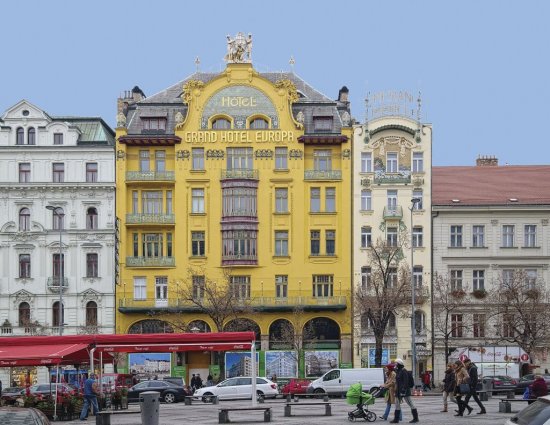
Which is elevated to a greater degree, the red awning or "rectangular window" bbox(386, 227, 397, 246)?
"rectangular window" bbox(386, 227, 397, 246)

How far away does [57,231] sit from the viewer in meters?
78.9

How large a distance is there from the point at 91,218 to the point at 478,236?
2672 cm

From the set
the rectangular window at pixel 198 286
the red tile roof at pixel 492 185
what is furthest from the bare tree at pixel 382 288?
the rectangular window at pixel 198 286

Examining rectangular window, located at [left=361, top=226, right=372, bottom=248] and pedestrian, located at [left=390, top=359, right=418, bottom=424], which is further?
rectangular window, located at [left=361, top=226, right=372, bottom=248]

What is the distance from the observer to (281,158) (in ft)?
262

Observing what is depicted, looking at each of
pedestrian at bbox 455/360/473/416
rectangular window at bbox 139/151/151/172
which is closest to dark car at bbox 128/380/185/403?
pedestrian at bbox 455/360/473/416

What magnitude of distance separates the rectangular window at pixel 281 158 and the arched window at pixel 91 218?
42.5 feet

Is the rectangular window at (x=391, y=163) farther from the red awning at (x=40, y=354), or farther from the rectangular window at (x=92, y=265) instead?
the red awning at (x=40, y=354)

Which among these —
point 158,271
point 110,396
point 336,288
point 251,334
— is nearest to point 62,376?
point 158,271

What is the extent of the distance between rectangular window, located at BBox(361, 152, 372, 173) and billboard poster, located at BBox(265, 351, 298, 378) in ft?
44.6

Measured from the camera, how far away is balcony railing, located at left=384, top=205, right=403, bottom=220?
79062 mm

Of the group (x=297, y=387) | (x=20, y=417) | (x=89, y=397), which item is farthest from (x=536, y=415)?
(x=297, y=387)

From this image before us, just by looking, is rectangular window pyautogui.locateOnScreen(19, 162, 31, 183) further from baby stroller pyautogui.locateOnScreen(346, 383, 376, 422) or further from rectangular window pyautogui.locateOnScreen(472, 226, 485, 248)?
baby stroller pyautogui.locateOnScreen(346, 383, 376, 422)

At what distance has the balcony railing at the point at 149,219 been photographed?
259ft
